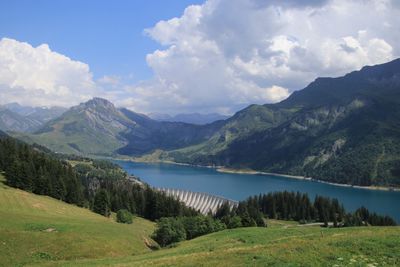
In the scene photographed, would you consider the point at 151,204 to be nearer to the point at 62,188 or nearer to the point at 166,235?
the point at 62,188

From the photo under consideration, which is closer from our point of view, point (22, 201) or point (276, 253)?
point (276, 253)

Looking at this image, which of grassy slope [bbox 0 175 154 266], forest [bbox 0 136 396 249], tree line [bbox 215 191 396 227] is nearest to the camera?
grassy slope [bbox 0 175 154 266]

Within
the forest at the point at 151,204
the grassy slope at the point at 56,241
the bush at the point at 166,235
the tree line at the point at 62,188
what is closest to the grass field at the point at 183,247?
the grassy slope at the point at 56,241

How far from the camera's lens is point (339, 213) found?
186125 millimetres

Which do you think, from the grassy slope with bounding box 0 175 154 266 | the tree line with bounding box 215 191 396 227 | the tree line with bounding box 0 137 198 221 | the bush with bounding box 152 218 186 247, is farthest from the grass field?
the tree line with bounding box 215 191 396 227

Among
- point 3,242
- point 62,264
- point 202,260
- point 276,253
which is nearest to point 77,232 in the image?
point 3,242

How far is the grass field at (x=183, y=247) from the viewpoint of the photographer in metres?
28.6

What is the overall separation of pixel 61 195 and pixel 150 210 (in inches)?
1664

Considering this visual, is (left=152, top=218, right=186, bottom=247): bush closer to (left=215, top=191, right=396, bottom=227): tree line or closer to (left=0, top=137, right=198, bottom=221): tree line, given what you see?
(left=0, top=137, right=198, bottom=221): tree line

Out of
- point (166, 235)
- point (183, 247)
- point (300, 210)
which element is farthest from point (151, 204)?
point (183, 247)

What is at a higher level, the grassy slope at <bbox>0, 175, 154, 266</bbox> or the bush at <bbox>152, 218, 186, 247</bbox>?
the grassy slope at <bbox>0, 175, 154, 266</bbox>

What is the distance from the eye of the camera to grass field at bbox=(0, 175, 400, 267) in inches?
1125

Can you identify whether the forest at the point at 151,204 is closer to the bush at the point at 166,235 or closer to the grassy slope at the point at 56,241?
the bush at the point at 166,235

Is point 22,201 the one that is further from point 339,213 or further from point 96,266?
point 339,213
